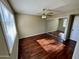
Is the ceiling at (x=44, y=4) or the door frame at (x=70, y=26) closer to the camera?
the ceiling at (x=44, y=4)

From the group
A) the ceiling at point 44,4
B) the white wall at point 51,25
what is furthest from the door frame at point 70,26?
the white wall at point 51,25

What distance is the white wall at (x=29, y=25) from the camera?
193 inches

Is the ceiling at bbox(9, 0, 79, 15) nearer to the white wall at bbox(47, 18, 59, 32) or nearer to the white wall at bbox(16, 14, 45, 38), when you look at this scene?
the white wall at bbox(16, 14, 45, 38)

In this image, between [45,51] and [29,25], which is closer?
[45,51]

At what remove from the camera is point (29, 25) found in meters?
5.51

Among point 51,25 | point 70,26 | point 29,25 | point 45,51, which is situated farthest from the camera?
point 51,25

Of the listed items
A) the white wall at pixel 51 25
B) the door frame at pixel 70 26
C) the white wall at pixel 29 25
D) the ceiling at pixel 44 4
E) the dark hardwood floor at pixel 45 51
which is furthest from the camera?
the white wall at pixel 51 25

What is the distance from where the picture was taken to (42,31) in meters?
6.74

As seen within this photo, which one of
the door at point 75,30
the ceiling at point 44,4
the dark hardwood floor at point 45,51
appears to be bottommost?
the dark hardwood floor at point 45,51

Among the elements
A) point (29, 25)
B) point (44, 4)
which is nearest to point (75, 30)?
point (44, 4)

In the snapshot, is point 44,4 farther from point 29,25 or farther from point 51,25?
point 51,25

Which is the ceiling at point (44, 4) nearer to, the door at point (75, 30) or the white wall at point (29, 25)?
the door at point (75, 30)

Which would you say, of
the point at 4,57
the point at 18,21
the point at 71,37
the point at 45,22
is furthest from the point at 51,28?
the point at 4,57

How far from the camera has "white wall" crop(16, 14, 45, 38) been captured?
4907 millimetres
